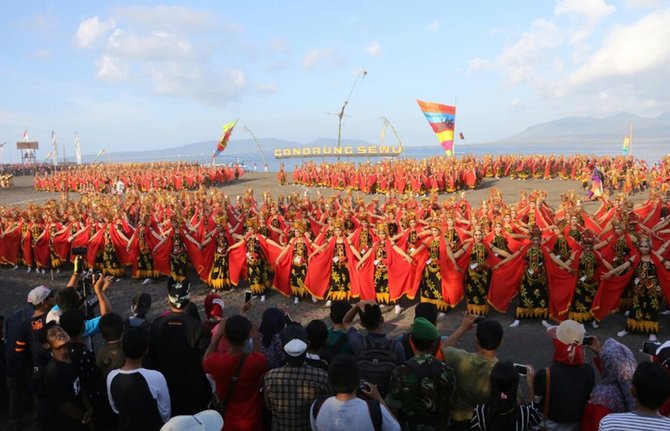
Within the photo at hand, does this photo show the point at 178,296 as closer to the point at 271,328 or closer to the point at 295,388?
the point at 271,328

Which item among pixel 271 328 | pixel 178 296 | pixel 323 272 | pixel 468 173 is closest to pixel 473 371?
pixel 271 328

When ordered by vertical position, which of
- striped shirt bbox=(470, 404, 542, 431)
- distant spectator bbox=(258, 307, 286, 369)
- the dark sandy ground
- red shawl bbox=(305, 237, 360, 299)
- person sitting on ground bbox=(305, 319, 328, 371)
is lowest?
the dark sandy ground

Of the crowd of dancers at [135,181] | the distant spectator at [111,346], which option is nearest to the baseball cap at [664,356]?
the distant spectator at [111,346]

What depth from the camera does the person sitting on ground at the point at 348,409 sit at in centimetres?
298

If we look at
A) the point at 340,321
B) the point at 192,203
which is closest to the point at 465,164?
the point at 192,203

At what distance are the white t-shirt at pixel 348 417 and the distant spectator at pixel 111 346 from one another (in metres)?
1.98

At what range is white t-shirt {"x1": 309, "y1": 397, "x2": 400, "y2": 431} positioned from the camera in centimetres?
298

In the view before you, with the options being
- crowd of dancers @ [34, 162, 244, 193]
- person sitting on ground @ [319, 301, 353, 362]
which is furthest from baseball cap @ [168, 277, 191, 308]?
crowd of dancers @ [34, 162, 244, 193]

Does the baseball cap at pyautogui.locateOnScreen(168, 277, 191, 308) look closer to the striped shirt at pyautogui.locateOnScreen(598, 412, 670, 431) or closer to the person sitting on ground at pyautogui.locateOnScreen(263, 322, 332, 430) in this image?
the person sitting on ground at pyautogui.locateOnScreen(263, 322, 332, 430)

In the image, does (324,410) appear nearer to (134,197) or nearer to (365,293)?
(365,293)

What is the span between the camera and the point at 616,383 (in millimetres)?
3475

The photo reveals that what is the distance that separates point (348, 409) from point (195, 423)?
100 cm

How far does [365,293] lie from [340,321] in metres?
5.54

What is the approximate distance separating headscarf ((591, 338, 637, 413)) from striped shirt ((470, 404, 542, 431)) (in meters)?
0.57
